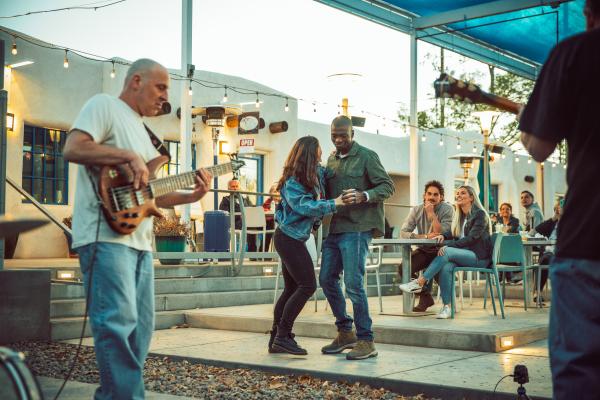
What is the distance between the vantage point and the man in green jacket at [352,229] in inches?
217

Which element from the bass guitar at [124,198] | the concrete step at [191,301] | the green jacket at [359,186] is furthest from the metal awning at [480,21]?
the bass guitar at [124,198]

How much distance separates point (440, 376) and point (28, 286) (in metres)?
3.75

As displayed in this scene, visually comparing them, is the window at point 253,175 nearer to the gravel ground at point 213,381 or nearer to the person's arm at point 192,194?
the gravel ground at point 213,381

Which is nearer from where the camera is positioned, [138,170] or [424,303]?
[138,170]

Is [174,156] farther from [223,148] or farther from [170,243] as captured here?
[170,243]

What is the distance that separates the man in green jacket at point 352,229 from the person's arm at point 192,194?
214 centimetres

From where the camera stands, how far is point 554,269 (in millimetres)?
2248

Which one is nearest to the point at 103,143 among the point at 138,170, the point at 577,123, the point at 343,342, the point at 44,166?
the point at 138,170

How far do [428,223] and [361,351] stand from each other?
10.3 ft

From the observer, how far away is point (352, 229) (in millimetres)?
5562

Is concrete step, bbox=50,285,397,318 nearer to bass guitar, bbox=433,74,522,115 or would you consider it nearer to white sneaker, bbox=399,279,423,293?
white sneaker, bbox=399,279,423,293

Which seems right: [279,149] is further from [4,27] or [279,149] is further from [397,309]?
[397,309]

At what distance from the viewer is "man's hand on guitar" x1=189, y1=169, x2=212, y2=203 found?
3.40 m

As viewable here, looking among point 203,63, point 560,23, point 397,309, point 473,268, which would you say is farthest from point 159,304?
point 560,23
